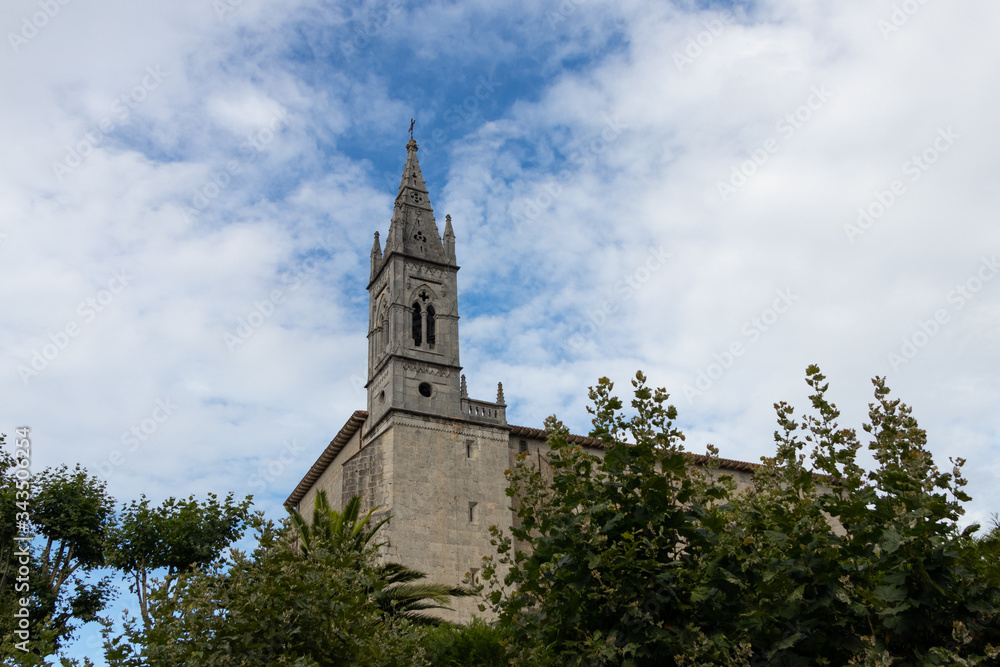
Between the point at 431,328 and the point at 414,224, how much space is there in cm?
455

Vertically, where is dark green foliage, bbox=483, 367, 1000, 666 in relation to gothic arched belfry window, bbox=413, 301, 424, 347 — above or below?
below

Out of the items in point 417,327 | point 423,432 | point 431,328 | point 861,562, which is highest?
point 431,328

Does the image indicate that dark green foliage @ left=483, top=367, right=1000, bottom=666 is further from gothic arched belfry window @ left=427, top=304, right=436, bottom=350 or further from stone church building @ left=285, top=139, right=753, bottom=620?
gothic arched belfry window @ left=427, top=304, right=436, bottom=350

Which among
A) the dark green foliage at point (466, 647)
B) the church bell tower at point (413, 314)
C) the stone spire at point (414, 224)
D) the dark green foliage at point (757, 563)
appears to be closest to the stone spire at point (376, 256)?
the church bell tower at point (413, 314)

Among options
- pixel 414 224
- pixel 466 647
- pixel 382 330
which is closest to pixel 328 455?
pixel 382 330

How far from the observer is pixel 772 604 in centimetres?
677

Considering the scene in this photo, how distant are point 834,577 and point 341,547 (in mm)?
6202

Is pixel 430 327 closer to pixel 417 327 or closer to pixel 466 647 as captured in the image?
pixel 417 327

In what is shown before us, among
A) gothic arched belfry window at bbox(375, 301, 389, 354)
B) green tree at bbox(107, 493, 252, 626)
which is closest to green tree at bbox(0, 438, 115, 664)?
green tree at bbox(107, 493, 252, 626)

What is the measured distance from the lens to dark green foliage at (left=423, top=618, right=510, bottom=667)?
17172 mm

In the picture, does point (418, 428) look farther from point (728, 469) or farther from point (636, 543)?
point (636, 543)

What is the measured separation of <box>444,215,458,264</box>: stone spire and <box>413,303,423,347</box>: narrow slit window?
2.48 m

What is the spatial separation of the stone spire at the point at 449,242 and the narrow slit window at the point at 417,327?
248 centimetres

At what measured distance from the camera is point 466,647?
707 inches
